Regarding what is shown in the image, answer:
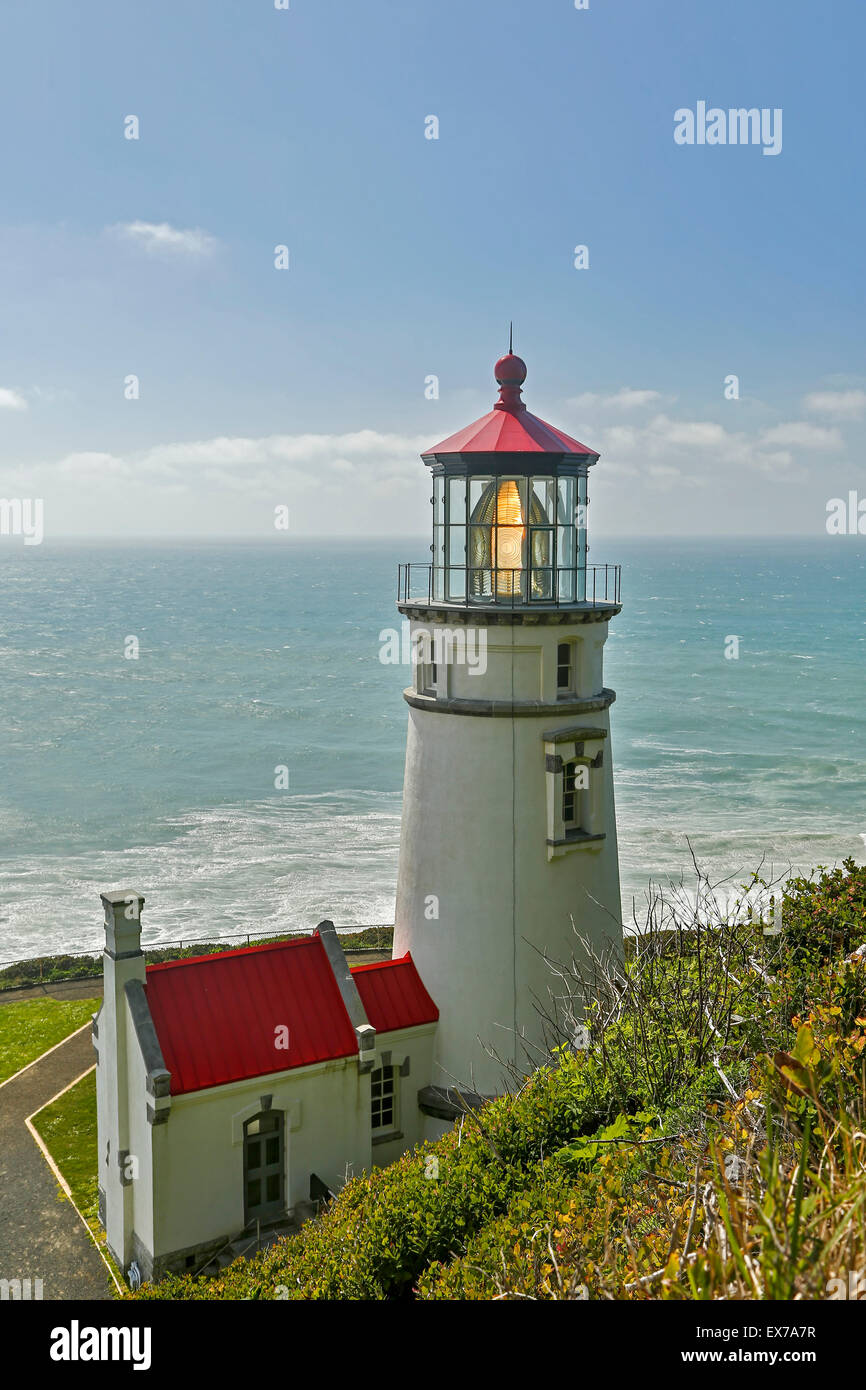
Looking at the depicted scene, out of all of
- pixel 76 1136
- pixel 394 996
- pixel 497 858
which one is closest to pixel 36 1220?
pixel 76 1136

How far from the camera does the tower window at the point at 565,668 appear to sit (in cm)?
1579

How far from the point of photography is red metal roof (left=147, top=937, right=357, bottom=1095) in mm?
14539

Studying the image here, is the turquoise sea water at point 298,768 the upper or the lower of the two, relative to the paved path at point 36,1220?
upper

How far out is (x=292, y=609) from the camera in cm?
16400

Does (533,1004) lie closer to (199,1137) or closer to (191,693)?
(199,1137)

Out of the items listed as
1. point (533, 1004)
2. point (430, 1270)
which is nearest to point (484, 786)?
point (533, 1004)

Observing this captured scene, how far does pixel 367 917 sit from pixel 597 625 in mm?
22383

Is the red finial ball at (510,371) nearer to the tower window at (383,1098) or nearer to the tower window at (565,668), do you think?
the tower window at (565,668)

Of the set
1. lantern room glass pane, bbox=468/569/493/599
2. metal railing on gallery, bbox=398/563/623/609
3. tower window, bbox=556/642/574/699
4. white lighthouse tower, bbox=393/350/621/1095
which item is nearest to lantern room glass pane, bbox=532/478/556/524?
white lighthouse tower, bbox=393/350/621/1095

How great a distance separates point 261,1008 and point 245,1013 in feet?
0.81

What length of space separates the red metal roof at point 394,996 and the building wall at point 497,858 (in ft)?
0.85

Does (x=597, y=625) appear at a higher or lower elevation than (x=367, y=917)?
higher

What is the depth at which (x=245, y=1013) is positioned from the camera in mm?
15188

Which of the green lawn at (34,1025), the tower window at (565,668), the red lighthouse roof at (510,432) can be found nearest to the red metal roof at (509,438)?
the red lighthouse roof at (510,432)
